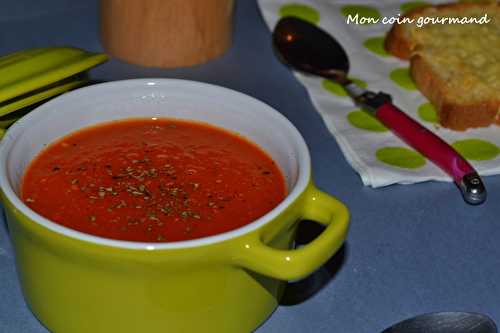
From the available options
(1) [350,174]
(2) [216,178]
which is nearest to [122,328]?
(2) [216,178]

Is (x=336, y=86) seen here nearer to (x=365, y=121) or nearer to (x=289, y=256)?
(x=365, y=121)

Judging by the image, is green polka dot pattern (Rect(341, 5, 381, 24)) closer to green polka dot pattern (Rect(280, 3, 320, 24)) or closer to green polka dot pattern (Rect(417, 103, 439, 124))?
green polka dot pattern (Rect(280, 3, 320, 24))

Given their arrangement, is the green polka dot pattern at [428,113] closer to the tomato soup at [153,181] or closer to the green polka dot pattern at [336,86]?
the green polka dot pattern at [336,86]

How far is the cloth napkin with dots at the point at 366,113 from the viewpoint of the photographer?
1493mm

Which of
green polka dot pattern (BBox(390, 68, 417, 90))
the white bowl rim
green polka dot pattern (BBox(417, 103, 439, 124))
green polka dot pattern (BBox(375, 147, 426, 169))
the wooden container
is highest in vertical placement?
the white bowl rim

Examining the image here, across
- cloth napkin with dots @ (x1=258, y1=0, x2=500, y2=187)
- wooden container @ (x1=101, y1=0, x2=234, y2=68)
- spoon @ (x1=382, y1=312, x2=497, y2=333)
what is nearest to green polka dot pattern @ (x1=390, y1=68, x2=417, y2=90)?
cloth napkin with dots @ (x1=258, y1=0, x2=500, y2=187)

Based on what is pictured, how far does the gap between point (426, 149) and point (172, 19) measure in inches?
22.2

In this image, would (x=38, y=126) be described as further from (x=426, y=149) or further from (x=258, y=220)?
(x=426, y=149)

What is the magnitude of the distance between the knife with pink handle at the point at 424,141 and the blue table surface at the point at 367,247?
3 cm

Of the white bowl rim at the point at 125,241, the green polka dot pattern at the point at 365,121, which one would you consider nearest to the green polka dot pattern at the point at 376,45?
the green polka dot pattern at the point at 365,121

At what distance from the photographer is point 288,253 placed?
947 mm

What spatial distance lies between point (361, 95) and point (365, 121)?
0.06 metres

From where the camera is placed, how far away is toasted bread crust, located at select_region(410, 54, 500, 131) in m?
1.61

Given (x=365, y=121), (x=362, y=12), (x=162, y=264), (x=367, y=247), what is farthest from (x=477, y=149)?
(x=162, y=264)
